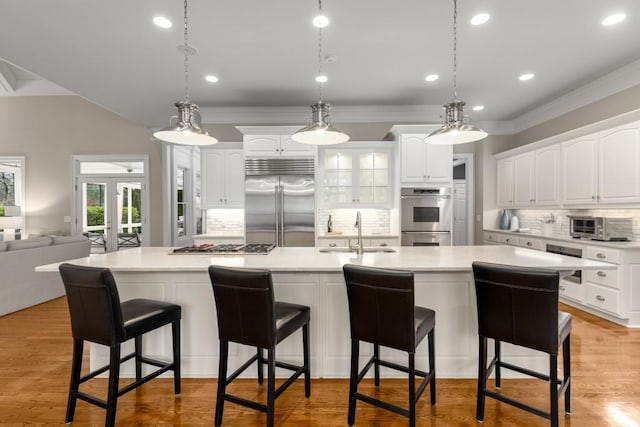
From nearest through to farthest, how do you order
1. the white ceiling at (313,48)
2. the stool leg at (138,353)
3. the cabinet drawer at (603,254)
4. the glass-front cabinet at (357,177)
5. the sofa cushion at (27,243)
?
the stool leg at (138,353), the white ceiling at (313,48), the cabinet drawer at (603,254), the sofa cushion at (27,243), the glass-front cabinet at (357,177)

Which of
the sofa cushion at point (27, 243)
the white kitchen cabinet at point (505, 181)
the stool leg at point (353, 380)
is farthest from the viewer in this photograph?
the white kitchen cabinet at point (505, 181)

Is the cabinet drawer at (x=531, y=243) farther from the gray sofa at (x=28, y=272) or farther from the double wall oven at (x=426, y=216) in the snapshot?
the gray sofa at (x=28, y=272)

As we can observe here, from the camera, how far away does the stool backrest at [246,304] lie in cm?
171

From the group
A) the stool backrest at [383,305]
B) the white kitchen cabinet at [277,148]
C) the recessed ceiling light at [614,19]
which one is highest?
the recessed ceiling light at [614,19]

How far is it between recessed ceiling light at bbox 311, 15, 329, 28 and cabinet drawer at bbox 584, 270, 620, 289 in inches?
156

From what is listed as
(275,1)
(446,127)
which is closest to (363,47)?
(275,1)

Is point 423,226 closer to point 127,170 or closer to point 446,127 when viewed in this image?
point 446,127

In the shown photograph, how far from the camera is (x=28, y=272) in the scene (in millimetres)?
3996

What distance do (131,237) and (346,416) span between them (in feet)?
19.8

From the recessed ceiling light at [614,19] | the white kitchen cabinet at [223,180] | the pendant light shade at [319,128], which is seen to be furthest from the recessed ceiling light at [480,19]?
the white kitchen cabinet at [223,180]

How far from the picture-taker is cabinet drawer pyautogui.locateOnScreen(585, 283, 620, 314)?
A: 3.42 meters

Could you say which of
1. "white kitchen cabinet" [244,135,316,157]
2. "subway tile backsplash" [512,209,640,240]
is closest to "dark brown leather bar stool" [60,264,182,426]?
"white kitchen cabinet" [244,135,316,157]

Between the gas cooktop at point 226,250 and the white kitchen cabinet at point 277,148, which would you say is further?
the white kitchen cabinet at point 277,148

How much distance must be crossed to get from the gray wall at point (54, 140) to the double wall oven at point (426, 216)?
5219mm
